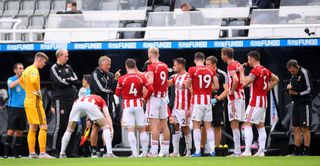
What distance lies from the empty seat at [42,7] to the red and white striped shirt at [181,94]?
313 inches

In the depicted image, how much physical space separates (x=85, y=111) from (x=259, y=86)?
10.3ft

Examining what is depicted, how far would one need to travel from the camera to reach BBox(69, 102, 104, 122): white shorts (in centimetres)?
1836

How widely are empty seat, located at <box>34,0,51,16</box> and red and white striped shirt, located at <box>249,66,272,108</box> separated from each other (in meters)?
9.40

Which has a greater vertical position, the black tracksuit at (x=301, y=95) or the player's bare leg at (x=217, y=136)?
the black tracksuit at (x=301, y=95)

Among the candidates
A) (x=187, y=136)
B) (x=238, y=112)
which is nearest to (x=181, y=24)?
(x=187, y=136)

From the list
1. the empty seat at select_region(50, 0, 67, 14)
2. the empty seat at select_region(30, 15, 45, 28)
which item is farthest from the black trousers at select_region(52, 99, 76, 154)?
the empty seat at select_region(50, 0, 67, 14)

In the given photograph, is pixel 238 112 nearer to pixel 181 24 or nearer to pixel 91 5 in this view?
pixel 181 24

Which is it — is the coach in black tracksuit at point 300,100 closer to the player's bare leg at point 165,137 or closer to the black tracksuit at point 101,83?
the player's bare leg at point 165,137

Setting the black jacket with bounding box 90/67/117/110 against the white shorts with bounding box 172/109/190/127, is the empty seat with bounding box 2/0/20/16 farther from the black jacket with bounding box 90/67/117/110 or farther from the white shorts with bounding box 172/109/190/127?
the white shorts with bounding box 172/109/190/127

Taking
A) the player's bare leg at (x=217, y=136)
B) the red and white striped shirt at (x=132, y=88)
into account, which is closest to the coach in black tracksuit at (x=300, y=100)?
the player's bare leg at (x=217, y=136)

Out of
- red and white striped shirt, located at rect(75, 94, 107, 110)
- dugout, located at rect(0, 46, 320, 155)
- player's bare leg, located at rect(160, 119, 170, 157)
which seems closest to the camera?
red and white striped shirt, located at rect(75, 94, 107, 110)

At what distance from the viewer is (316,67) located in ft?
72.7

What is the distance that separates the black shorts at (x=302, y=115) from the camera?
19.1m

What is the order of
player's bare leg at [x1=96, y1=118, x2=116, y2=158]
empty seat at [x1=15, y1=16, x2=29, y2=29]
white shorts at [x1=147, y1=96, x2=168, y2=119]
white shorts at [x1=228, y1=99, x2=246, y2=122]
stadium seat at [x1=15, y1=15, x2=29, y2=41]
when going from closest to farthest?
player's bare leg at [x1=96, y1=118, x2=116, y2=158] → white shorts at [x1=147, y1=96, x2=168, y2=119] → white shorts at [x1=228, y1=99, x2=246, y2=122] → stadium seat at [x1=15, y1=15, x2=29, y2=41] → empty seat at [x1=15, y1=16, x2=29, y2=29]
